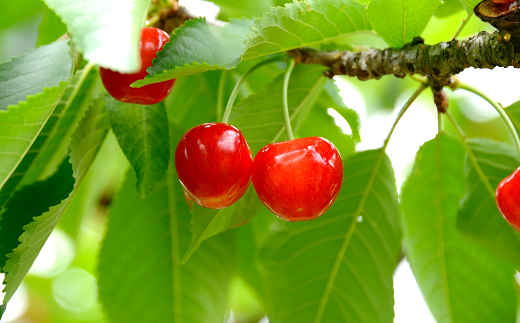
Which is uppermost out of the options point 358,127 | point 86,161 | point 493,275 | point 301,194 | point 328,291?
point 86,161

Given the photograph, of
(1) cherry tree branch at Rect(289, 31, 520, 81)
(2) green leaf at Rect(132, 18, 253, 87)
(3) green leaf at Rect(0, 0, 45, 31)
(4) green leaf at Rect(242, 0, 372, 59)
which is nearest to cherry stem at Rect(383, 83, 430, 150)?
(1) cherry tree branch at Rect(289, 31, 520, 81)

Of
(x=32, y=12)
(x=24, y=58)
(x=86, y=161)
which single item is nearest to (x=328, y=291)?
(x=86, y=161)

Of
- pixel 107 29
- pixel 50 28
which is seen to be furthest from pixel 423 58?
pixel 50 28

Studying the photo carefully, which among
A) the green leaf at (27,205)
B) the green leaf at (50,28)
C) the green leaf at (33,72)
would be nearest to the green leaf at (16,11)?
the green leaf at (50,28)

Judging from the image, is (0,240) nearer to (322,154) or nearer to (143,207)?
(143,207)

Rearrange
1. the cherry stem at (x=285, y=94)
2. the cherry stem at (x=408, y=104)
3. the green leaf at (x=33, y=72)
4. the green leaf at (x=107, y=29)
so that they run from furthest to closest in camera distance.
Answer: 1. the cherry stem at (x=408, y=104)
2. the cherry stem at (x=285, y=94)
3. the green leaf at (x=33, y=72)
4. the green leaf at (x=107, y=29)

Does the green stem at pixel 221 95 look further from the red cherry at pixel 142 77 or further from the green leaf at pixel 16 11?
the green leaf at pixel 16 11
